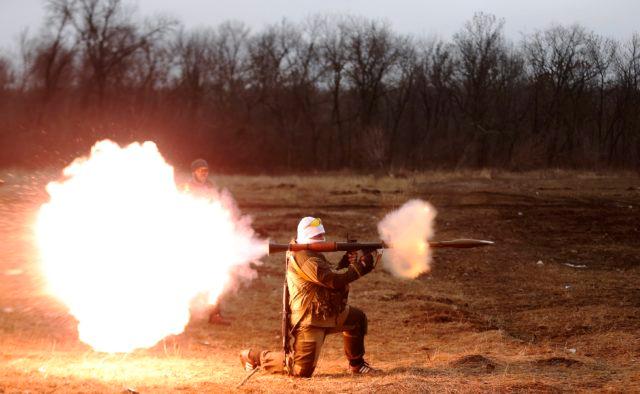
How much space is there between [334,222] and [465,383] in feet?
47.9

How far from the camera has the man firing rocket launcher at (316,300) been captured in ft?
25.5

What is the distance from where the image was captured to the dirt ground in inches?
297

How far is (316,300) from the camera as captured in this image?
7891 mm

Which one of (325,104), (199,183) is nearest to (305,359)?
(199,183)

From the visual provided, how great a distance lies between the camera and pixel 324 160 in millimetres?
59125

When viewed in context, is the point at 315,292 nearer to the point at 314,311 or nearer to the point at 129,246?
the point at 314,311

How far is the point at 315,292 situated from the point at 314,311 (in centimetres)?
21

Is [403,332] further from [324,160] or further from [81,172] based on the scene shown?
[324,160]

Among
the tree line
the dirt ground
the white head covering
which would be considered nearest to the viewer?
the dirt ground

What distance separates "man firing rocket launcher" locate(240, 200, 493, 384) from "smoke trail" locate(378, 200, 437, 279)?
0.07 m

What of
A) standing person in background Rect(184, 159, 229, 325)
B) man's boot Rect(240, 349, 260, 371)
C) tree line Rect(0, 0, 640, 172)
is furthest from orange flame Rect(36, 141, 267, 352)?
tree line Rect(0, 0, 640, 172)

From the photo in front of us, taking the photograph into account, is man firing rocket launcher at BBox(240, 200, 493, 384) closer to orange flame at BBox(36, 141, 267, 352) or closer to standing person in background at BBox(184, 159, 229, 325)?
orange flame at BBox(36, 141, 267, 352)

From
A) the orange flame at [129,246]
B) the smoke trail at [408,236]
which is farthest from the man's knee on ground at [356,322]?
the orange flame at [129,246]

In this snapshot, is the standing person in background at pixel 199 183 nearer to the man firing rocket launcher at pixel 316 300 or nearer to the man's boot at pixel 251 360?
the man firing rocket launcher at pixel 316 300
